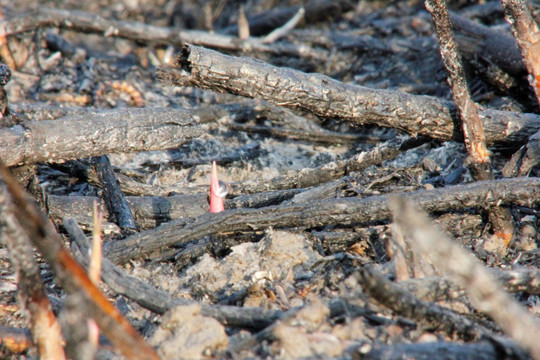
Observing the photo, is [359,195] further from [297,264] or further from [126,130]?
[126,130]

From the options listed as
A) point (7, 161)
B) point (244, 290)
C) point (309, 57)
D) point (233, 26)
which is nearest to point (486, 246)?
point (244, 290)

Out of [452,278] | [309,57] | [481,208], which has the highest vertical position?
Answer: [309,57]

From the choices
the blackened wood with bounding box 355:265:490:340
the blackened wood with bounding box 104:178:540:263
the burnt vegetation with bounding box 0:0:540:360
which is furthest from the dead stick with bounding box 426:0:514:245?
the blackened wood with bounding box 355:265:490:340

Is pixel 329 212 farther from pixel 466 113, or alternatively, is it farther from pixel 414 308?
pixel 466 113

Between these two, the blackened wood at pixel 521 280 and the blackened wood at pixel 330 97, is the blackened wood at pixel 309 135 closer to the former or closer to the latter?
the blackened wood at pixel 330 97

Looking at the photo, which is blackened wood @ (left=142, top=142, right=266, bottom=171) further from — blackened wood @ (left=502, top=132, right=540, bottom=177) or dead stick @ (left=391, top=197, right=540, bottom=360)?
dead stick @ (left=391, top=197, right=540, bottom=360)

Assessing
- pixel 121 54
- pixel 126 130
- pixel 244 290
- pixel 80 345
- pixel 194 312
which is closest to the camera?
pixel 80 345
